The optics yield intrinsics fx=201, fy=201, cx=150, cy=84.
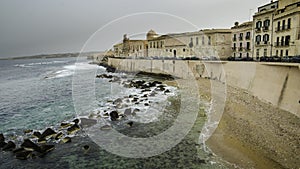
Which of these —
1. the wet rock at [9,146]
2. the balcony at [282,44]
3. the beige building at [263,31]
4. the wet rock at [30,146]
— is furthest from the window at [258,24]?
the wet rock at [9,146]

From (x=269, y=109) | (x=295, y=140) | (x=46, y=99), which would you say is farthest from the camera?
(x=46, y=99)

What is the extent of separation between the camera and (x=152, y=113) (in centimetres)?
1552

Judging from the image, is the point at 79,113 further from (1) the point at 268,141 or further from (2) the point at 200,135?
(1) the point at 268,141

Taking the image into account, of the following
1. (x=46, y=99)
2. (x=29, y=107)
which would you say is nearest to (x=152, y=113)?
(x=29, y=107)

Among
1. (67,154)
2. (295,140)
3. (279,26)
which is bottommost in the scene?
(67,154)

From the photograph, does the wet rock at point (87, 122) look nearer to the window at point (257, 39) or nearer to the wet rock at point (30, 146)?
the wet rock at point (30, 146)

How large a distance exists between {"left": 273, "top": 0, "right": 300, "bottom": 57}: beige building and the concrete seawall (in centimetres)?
445

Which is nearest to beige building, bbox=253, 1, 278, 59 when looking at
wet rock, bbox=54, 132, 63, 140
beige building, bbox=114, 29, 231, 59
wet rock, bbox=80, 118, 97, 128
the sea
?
beige building, bbox=114, 29, 231, 59

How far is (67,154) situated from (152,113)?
7247mm

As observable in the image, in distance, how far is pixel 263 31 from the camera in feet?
73.3

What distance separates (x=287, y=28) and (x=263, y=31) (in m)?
3.76

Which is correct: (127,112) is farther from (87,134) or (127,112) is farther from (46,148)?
(46,148)

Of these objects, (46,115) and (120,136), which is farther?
(46,115)

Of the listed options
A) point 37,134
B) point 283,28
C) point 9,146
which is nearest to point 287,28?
point 283,28
